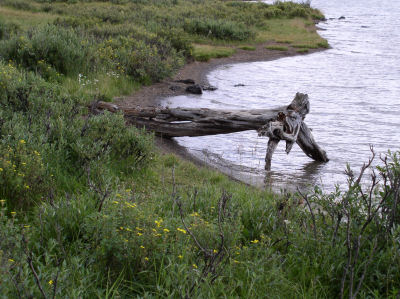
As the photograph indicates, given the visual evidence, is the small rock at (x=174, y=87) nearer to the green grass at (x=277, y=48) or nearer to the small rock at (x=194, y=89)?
the small rock at (x=194, y=89)

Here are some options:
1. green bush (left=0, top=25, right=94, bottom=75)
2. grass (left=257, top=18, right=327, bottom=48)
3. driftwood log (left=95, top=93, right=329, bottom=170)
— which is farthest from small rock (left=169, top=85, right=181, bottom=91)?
grass (left=257, top=18, right=327, bottom=48)

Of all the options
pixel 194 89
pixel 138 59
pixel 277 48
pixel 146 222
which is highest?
pixel 277 48

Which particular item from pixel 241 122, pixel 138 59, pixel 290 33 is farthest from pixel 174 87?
pixel 290 33

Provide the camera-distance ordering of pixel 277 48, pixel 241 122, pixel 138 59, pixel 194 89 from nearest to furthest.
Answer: pixel 241 122 < pixel 138 59 < pixel 194 89 < pixel 277 48

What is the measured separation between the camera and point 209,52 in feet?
80.4

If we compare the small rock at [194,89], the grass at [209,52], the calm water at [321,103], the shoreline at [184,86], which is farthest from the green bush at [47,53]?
the grass at [209,52]

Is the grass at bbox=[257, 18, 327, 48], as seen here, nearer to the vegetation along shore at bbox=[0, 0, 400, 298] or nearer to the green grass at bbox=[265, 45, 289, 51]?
the green grass at bbox=[265, 45, 289, 51]

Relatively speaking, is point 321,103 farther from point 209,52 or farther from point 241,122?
point 209,52

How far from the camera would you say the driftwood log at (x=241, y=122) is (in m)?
9.55

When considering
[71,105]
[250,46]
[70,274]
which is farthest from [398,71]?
[70,274]

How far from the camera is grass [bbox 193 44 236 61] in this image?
76.5 feet

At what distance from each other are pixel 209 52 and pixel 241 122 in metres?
15.0

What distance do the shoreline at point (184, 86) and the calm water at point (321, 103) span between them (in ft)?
0.94

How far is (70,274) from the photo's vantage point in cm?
369
